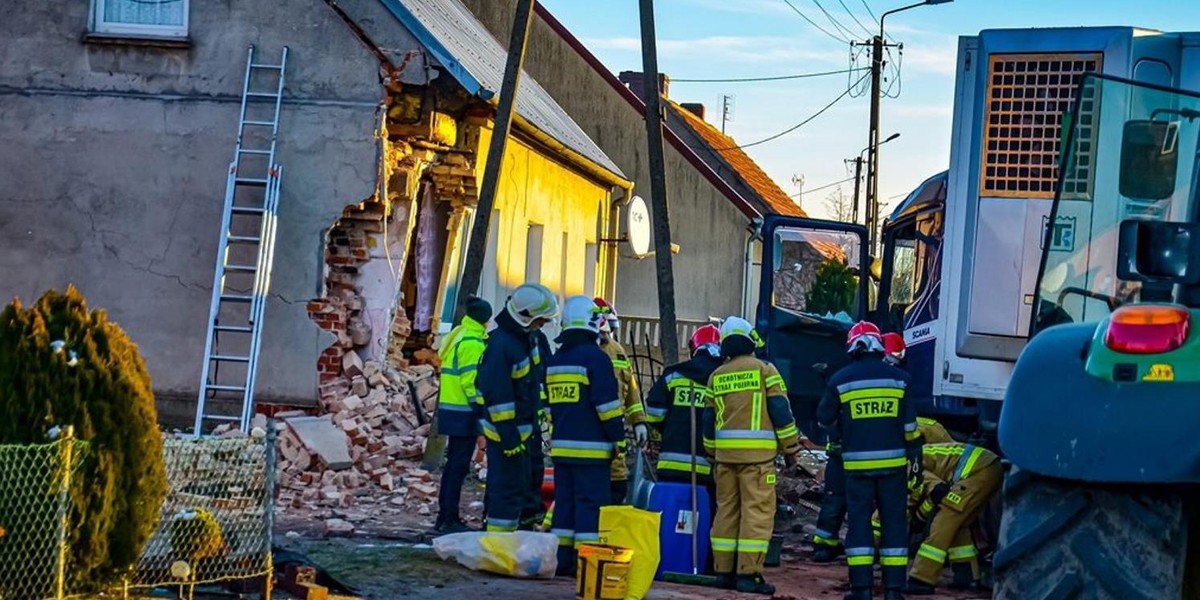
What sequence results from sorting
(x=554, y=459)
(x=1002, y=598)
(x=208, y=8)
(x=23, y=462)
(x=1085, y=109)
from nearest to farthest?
(x=1002, y=598), (x=1085, y=109), (x=23, y=462), (x=554, y=459), (x=208, y=8)

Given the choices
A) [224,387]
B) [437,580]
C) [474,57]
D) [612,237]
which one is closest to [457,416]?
[437,580]

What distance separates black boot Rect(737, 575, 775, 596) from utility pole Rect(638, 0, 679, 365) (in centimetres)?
721

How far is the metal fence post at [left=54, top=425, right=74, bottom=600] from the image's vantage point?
23.7 ft

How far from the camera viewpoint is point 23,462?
7289mm

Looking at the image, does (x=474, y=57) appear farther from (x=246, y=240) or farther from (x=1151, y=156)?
(x=1151, y=156)

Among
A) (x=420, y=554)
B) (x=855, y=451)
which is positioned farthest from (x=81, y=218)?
(x=855, y=451)

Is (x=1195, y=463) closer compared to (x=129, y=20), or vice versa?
(x=1195, y=463)

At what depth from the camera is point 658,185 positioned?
17750 millimetres

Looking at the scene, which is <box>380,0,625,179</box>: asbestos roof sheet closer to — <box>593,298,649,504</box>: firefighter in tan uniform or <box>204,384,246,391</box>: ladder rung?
<box>204,384,246,391</box>: ladder rung

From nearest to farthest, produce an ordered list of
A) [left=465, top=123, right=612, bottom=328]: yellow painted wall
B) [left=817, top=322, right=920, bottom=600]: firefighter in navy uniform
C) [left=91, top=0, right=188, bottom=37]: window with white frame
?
[left=817, top=322, right=920, bottom=600]: firefighter in navy uniform < [left=91, top=0, right=188, bottom=37]: window with white frame < [left=465, top=123, right=612, bottom=328]: yellow painted wall

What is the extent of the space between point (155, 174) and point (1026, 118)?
30.0 feet

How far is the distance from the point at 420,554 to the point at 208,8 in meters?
7.62

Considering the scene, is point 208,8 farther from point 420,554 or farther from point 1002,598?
point 1002,598

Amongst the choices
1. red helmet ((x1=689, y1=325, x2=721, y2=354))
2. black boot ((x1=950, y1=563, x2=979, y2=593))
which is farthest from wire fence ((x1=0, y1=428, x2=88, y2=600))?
black boot ((x1=950, y1=563, x2=979, y2=593))
